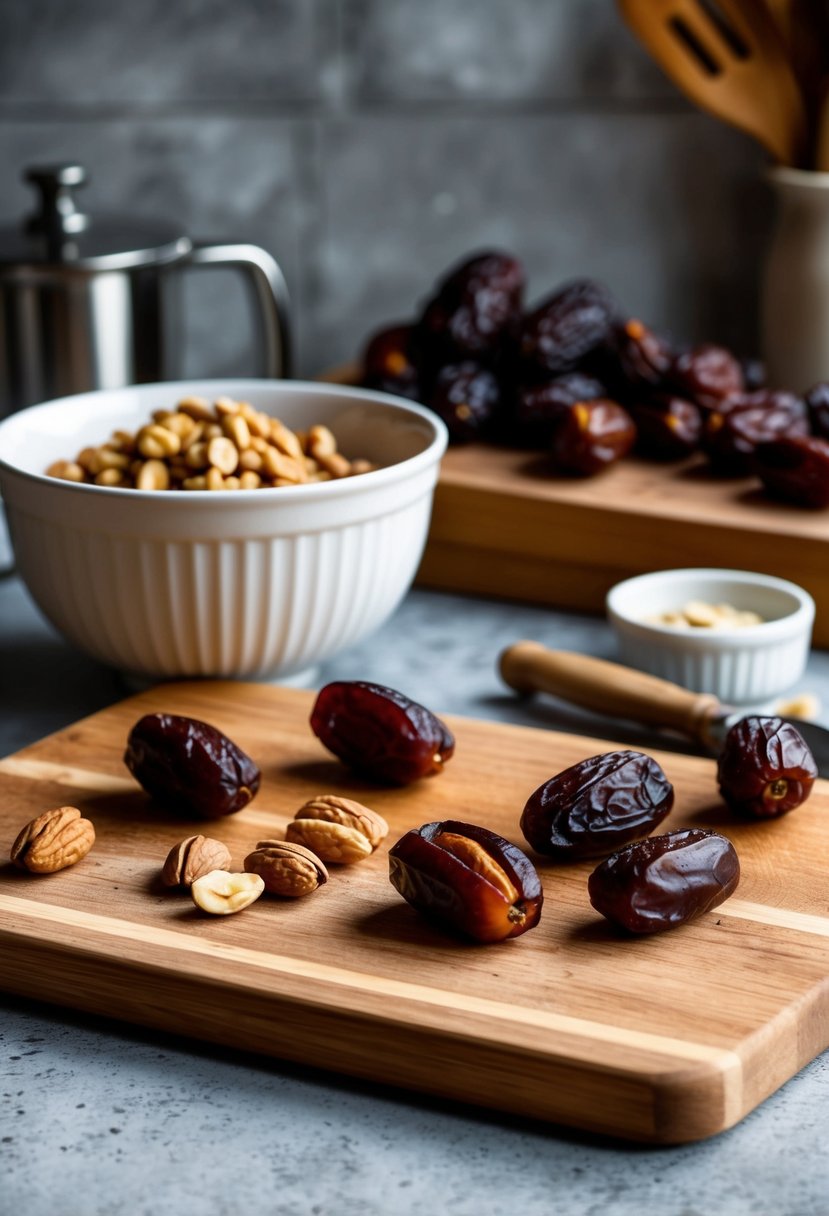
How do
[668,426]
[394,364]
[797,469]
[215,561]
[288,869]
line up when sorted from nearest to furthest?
1. [288,869]
2. [215,561]
3. [797,469]
4. [668,426]
5. [394,364]

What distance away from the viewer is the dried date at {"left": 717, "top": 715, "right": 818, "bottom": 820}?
89cm

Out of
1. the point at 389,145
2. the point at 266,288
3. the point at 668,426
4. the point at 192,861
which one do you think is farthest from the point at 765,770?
the point at 389,145

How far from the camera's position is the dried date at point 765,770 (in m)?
0.89

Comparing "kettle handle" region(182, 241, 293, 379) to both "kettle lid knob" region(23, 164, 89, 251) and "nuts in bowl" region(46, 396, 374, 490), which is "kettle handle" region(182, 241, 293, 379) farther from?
"nuts in bowl" region(46, 396, 374, 490)

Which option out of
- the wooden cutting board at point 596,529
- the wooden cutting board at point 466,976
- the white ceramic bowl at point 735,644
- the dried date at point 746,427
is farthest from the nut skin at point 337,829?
the dried date at point 746,427

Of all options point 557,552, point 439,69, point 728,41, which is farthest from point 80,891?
point 439,69

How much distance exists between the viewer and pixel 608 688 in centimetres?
109

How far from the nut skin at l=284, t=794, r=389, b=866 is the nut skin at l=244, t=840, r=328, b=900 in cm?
2

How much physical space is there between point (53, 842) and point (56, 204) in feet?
2.51

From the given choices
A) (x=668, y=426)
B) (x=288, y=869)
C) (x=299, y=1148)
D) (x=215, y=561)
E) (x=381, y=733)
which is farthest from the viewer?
(x=668, y=426)

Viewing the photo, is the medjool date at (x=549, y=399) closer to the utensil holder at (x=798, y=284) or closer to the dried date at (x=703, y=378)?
the dried date at (x=703, y=378)

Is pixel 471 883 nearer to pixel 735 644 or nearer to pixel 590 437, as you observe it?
pixel 735 644

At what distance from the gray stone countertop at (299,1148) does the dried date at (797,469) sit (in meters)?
0.61

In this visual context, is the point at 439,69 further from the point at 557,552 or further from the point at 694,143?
the point at 557,552
